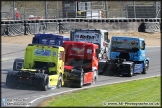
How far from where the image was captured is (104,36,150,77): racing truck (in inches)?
1127

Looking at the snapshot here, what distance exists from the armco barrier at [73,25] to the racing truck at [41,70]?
19.0 meters

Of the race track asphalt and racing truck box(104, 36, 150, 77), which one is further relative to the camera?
racing truck box(104, 36, 150, 77)

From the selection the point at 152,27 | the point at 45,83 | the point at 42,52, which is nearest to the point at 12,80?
the point at 45,83

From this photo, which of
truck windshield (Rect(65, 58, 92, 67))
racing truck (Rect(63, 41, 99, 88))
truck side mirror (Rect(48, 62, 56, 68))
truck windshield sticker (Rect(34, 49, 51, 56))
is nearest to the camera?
Answer: truck side mirror (Rect(48, 62, 56, 68))

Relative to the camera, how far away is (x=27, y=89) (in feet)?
69.1

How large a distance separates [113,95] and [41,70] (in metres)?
3.42

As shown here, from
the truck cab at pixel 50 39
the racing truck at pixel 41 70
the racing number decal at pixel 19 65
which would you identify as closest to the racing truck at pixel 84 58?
the racing truck at pixel 41 70

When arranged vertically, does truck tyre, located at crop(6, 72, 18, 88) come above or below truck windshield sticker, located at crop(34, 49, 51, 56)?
below

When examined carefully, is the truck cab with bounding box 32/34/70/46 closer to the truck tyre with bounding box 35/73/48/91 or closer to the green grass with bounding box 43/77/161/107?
the green grass with bounding box 43/77/161/107

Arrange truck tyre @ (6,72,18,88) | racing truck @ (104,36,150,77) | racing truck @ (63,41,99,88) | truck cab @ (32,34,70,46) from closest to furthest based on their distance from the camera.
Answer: truck tyre @ (6,72,18,88)
racing truck @ (63,41,99,88)
racing truck @ (104,36,150,77)
truck cab @ (32,34,70,46)

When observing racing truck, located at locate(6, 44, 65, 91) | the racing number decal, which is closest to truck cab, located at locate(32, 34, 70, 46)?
the racing number decal

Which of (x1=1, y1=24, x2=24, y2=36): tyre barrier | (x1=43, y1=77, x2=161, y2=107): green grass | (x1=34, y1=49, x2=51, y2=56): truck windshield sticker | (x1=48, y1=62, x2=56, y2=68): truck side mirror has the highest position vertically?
(x1=1, y1=24, x2=24, y2=36): tyre barrier

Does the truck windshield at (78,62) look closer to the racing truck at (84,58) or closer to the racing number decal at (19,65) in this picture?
the racing truck at (84,58)

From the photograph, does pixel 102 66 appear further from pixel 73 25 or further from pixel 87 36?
pixel 73 25
